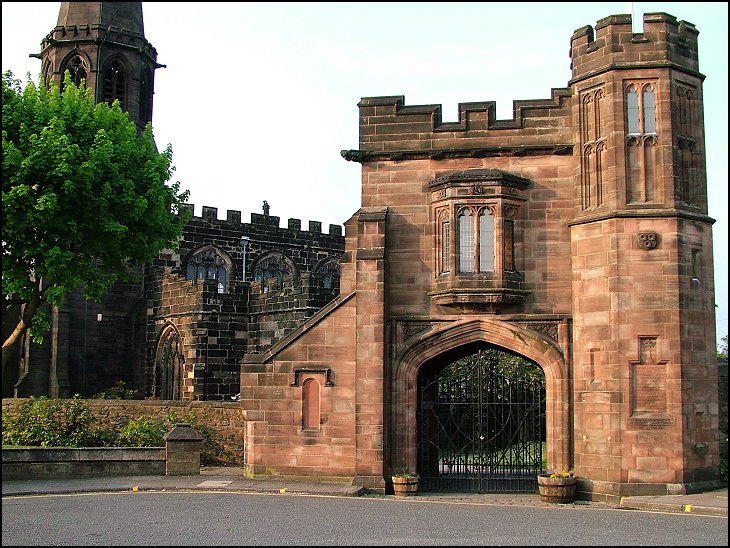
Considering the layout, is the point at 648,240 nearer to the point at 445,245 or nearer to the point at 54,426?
the point at 445,245

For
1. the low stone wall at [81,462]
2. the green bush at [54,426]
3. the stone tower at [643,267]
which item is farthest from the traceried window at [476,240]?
the green bush at [54,426]

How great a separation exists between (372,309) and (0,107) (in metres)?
10.1

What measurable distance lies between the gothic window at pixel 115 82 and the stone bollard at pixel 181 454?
22.8 metres

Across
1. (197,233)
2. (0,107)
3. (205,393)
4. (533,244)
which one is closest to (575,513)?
(533,244)

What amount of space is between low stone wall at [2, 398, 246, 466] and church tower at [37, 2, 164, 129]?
19611 mm

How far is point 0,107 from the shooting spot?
22828mm

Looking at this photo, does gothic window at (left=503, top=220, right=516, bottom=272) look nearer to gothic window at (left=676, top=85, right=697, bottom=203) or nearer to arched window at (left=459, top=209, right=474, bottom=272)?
arched window at (left=459, top=209, right=474, bottom=272)

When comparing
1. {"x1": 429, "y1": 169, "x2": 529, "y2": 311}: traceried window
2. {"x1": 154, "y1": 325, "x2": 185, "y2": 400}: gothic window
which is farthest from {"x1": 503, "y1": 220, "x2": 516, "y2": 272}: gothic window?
{"x1": 154, "y1": 325, "x2": 185, "y2": 400}: gothic window

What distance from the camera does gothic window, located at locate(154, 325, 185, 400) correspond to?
34750 millimetres

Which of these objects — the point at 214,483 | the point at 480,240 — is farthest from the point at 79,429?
the point at 480,240

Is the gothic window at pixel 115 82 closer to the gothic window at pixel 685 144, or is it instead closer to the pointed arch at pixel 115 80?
the pointed arch at pixel 115 80

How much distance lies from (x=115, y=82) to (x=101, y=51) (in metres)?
1.40

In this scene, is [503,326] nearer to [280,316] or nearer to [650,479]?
[650,479]

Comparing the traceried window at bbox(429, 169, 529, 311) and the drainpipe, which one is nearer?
the traceried window at bbox(429, 169, 529, 311)
